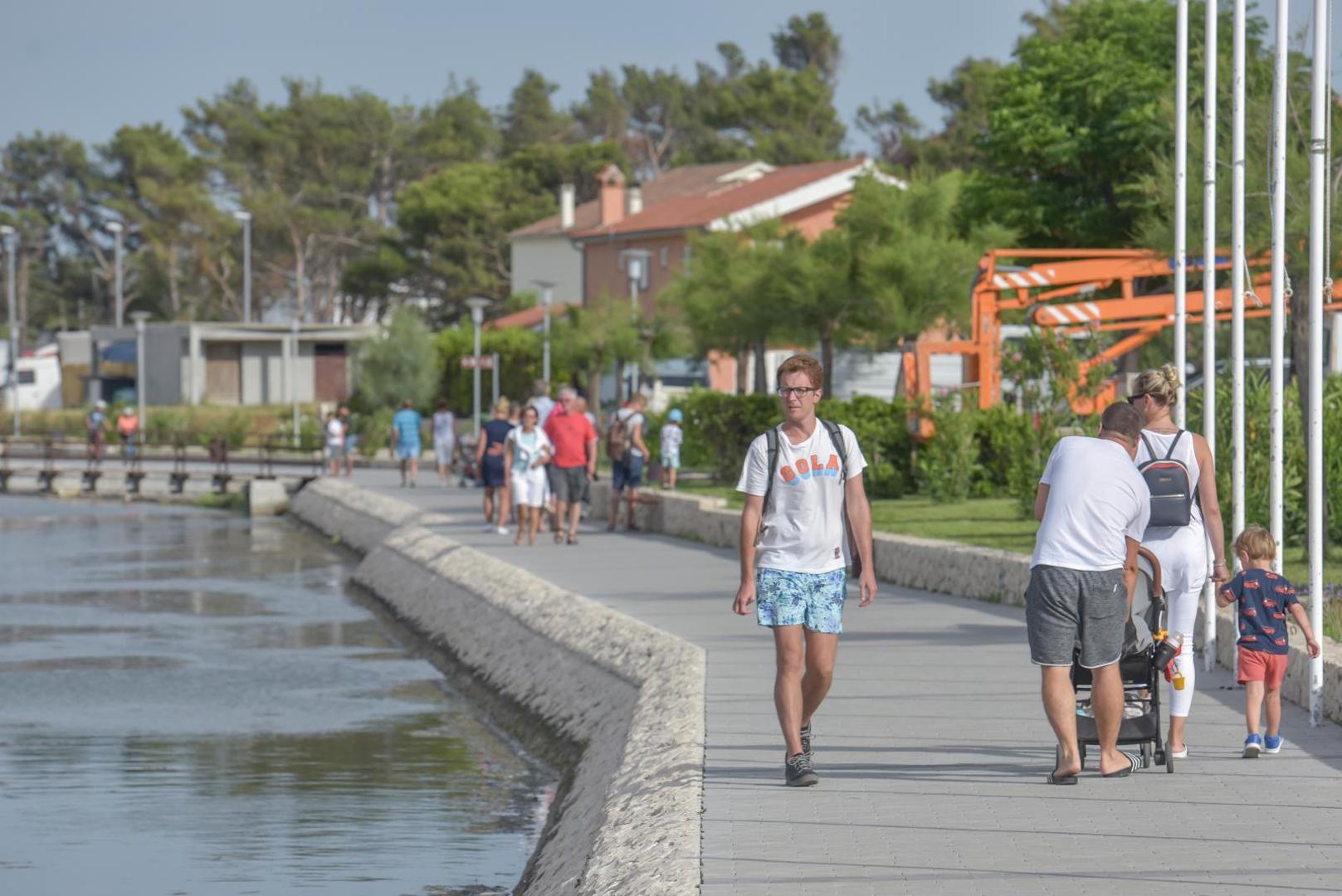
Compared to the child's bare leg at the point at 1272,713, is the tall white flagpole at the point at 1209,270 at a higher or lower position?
higher

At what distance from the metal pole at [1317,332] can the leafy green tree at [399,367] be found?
52.1 m

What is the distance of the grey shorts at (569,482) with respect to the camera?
73.9ft

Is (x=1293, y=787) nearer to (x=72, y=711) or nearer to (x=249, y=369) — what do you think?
(x=72, y=711)

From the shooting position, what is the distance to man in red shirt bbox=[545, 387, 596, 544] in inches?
886

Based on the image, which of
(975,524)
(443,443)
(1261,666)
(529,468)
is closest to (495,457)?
(529,468)

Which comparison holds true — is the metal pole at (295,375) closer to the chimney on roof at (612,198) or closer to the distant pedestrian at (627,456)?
the chimney on roof at (612,198)

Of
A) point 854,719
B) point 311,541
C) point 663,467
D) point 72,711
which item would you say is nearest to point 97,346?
point 311,541

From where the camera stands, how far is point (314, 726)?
48.6ft

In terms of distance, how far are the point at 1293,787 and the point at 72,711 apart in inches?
410

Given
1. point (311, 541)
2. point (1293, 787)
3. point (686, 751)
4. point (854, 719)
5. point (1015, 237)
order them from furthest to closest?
1. point (1015, 237)
2. point (311, 541)
3. point (854, 719)
4. point (686, 751)
5. point (1293, 787)

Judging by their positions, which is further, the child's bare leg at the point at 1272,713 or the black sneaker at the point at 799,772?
the child's bare leg at the point at 1272,713

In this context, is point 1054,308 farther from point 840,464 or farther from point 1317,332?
point 840,464

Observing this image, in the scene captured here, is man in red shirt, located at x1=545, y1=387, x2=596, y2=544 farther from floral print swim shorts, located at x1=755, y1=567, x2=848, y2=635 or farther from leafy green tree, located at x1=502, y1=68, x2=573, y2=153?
leafy green tree, located at x1=502, y1=68, x2=573, y2=153

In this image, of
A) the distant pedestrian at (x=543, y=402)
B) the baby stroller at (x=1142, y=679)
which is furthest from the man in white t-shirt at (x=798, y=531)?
the distant pedestrian at (x=543, y=402)
